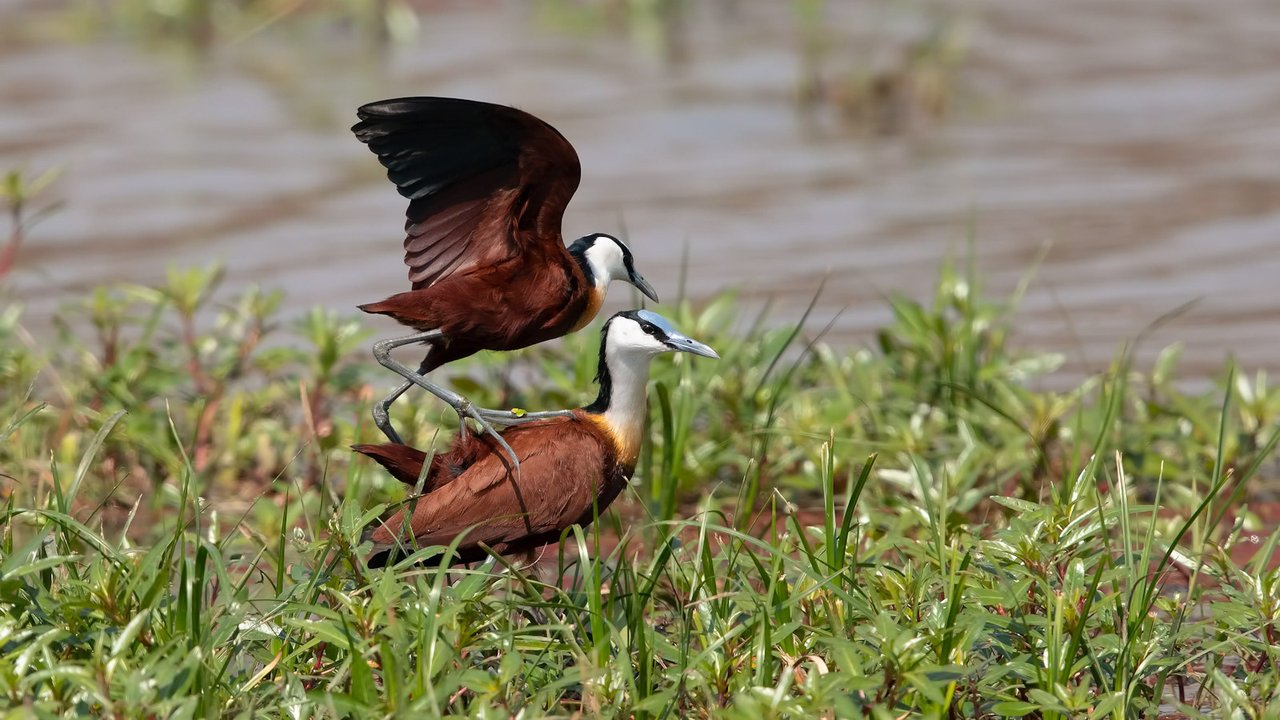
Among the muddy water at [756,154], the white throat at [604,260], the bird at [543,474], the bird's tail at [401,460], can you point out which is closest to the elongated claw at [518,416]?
the bird at [543,474]

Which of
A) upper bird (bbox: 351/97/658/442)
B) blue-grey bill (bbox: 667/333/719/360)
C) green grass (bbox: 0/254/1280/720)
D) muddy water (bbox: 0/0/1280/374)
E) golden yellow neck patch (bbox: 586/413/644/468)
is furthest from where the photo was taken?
muddy water (bbox: 0/0/1280/374)

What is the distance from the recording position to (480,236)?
3.32 meters

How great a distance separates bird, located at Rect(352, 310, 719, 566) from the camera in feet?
11.1

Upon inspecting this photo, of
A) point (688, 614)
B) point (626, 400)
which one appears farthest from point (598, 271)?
point (688, 614)

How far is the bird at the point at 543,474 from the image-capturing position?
3379 millimetres

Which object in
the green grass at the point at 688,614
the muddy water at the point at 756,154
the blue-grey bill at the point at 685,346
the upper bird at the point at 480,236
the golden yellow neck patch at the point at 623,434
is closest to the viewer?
the green grass at the point at 688,614

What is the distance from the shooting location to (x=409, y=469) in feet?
11.5

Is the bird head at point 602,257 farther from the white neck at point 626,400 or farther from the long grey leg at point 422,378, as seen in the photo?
the long grey leg at point 422,378

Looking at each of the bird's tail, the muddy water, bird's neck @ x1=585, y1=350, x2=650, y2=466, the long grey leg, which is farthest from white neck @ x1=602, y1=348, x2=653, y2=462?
the muddy water

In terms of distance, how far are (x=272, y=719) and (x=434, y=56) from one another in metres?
9.81

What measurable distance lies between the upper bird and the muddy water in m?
3.15

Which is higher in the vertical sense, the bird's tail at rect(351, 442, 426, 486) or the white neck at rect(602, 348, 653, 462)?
the white neck at rect(602, 348, 653, 462)

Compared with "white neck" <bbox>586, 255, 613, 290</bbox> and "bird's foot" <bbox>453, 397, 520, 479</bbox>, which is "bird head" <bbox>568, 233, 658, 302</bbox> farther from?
"bird's foot" <bbox>453, 397, 520, 479</bbox>

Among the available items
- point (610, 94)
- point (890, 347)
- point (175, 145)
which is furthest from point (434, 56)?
point (890, 347)
